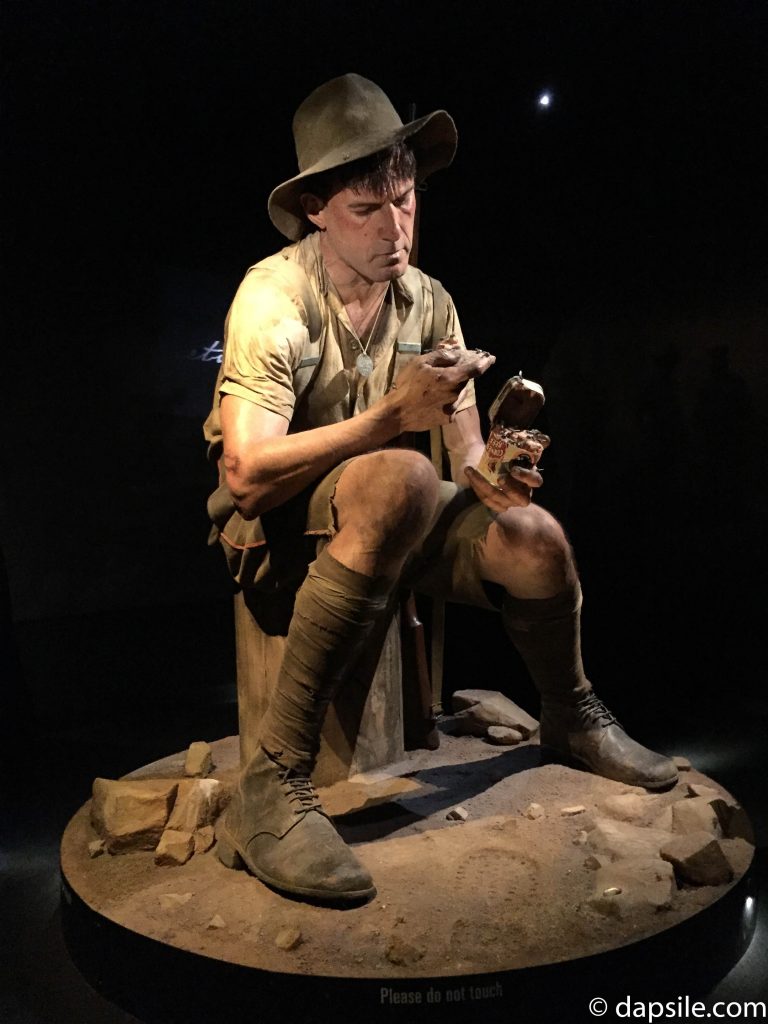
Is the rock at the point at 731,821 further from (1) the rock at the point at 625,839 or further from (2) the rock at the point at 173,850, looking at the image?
(2) the rock at the point at 173,850

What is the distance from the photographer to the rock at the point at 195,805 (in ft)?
7.29

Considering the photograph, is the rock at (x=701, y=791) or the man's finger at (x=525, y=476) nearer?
the man's finger at (x=525, y=476)

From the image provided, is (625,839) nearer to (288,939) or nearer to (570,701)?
(570,701)

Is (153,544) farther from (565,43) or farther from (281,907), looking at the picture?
(565,43)

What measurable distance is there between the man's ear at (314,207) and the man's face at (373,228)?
0.06 feet

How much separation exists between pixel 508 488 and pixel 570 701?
1.92 feet

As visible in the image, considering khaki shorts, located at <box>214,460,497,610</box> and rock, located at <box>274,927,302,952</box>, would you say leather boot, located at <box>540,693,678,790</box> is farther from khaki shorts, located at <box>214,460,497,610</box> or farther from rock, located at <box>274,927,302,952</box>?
rock, located at <box>274,927,302,952</box>

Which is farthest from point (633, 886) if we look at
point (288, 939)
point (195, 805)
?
point (195, 805)

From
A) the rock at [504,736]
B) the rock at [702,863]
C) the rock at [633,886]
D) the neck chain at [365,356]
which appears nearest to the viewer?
the rock at [633,886]

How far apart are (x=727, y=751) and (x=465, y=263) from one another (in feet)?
5.64

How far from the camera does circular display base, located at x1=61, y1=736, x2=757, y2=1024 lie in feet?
5.53

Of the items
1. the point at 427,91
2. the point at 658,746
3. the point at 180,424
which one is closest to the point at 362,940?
the point at 658,746

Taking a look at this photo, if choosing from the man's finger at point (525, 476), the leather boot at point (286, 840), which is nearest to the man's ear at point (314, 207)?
the man's finger at point (525, 476)

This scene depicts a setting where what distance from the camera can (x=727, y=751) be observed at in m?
3.11
